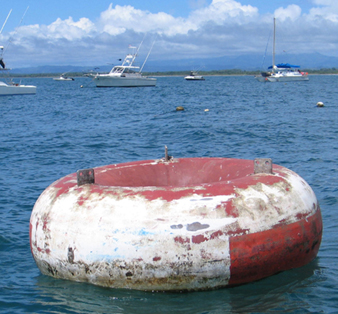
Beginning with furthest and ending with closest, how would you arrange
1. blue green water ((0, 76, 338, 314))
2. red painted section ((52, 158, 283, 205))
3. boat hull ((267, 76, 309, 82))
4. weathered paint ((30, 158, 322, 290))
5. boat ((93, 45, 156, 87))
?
boat hull ((267, 76, 309, 82)), boat ((93, 45, 156, 87)), red painted section ((52, 158, 283, 205)), blue green water ((0, 76, 338, 314)), weathered paint ((30, 158, 322, 290))

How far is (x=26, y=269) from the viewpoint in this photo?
226 inches

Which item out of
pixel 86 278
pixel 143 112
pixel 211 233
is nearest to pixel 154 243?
pixel 211 233

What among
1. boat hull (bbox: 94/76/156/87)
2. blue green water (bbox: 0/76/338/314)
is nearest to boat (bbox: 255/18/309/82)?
boat hull (bbox: 94/76/156/87)

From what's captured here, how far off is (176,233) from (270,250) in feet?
Answer: 3.12

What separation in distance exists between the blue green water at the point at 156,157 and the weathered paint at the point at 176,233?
0.59ft

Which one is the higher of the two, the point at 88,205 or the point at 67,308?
the point at 88,205

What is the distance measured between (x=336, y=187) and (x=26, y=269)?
5739mm

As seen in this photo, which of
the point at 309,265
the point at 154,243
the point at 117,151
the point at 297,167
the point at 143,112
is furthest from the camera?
the point at 143,112

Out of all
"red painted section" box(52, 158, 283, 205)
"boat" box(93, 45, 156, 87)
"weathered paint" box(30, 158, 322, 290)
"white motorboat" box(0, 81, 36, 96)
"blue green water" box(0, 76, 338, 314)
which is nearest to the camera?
"weathered paint" box(30, 158, 322, 290)

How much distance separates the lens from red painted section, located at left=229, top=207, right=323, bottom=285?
14.5 feet

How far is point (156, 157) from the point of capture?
1322 cm

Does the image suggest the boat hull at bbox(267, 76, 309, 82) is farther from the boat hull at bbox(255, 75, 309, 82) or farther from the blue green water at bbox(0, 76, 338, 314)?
the blue green water at bbox(0, 76, 338, 314)

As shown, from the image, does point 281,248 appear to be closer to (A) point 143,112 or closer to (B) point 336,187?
(B) point 336,187

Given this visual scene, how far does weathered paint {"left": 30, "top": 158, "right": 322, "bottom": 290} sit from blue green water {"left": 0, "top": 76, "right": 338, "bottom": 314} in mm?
179
